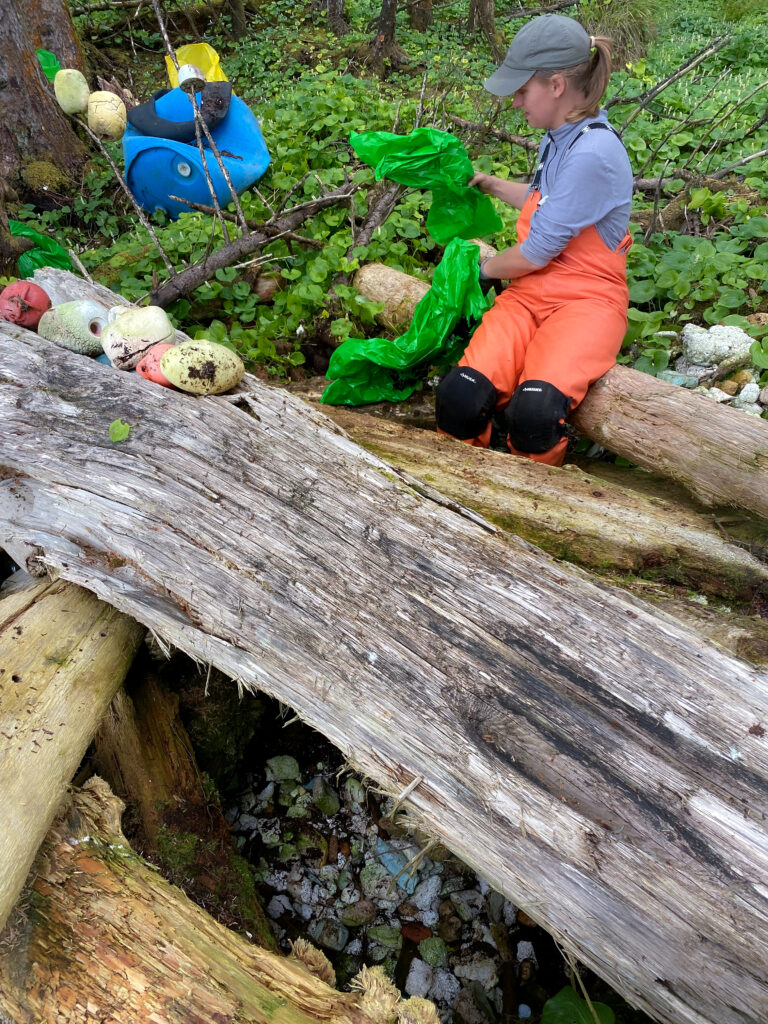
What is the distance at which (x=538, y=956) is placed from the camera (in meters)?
2.04

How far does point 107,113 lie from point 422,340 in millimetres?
3118

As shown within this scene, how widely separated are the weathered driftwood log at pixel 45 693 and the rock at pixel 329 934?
3.25ft

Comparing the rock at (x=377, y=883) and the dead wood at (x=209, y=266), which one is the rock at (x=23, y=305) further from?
the rock at (x=377, y=883)

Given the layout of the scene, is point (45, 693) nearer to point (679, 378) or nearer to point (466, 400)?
point (466, 400)

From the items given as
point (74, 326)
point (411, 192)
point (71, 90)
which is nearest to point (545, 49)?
point (411, 192)

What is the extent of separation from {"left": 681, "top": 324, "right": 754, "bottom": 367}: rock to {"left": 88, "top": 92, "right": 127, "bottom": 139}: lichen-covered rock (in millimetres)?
3908

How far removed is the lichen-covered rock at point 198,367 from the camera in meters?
2.26

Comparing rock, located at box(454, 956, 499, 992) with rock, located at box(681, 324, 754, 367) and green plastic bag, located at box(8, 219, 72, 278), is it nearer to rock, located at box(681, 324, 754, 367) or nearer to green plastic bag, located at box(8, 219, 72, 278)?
rock, located at box(681, 324, 754, 367)

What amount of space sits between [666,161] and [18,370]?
4564 millimetres

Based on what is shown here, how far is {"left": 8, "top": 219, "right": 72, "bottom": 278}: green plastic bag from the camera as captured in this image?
3.94 metres

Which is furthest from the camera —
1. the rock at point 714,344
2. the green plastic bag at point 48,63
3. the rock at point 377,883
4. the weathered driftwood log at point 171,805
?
the green plastic bag at point 48,63

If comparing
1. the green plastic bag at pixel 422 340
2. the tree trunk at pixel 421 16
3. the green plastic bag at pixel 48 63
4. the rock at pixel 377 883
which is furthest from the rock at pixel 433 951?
the tree trunk at pixel 421 16

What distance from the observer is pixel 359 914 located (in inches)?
86.1

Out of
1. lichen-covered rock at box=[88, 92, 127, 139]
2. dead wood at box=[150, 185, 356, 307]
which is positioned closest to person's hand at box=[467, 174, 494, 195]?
dead wood at box=[150, 185, 356, 307]
